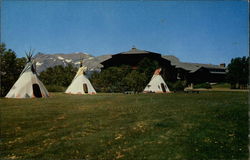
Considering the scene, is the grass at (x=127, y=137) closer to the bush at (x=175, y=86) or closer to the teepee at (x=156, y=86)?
the teepee at (x=156, y=86)

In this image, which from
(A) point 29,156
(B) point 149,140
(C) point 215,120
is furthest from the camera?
(C) point 215,120

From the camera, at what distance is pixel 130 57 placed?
5934cm

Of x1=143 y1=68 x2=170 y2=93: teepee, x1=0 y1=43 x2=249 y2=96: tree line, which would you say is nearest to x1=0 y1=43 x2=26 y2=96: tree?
x1=0 y1=43 x2=249 y2=96: tree line

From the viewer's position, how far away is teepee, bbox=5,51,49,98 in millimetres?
26359

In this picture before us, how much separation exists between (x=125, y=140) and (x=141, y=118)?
4021 mm

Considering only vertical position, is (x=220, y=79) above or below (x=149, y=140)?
above

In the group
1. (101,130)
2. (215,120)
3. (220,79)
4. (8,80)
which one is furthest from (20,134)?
(220,79)

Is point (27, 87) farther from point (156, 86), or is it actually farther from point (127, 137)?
point (156, 86)

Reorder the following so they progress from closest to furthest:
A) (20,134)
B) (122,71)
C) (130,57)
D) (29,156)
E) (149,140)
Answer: (29,156) → (149,140) → (20,134) → (122,71) → (130,57)

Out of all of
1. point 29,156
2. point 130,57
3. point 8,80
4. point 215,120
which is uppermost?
point 130,57

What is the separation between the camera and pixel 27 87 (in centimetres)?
2683

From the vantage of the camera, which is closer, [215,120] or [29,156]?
[29,156]

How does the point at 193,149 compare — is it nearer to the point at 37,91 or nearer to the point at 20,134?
the point at 20,134

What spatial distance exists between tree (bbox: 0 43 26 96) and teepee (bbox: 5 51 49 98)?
1.88 meters
